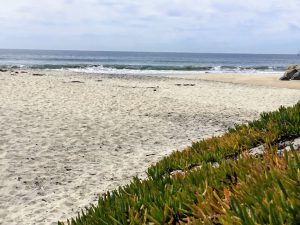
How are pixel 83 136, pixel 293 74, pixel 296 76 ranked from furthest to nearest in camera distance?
pixel 293 74, pixel 296 76, pixel 83 136

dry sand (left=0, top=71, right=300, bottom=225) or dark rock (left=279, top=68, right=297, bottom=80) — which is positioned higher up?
dark rock (left=279, top=68, right=297, bottom=80)

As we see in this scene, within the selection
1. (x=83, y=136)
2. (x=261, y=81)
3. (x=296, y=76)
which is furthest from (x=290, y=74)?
(x=83, y=136)

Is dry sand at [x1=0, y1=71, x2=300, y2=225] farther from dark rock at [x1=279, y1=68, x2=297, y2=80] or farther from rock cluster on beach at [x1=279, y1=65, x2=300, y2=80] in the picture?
dark rock at [x1=279, y1=68, x2=297, y2=80]

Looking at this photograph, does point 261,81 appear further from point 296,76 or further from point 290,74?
point 296,76

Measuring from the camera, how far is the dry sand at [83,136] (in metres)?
6.89

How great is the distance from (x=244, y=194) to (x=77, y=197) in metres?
4.62

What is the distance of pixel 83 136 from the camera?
10.9 m

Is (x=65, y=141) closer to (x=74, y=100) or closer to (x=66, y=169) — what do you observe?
(x=66, y=169)

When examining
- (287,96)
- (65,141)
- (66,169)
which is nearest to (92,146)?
(65,141)

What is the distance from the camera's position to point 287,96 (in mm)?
21047

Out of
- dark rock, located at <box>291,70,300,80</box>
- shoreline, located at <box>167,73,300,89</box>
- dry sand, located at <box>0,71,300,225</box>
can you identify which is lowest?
dry sand, located at <box>0,71,300,225</box>

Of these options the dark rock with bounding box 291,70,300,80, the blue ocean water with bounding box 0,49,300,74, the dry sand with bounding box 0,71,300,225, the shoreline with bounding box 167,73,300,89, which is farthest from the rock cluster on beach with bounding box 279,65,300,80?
the blue ocean water with bounding box 0,49,300,74

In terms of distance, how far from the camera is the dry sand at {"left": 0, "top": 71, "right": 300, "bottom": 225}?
6.89 meters

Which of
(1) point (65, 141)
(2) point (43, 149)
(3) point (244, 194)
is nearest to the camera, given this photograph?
(3) point (244, 194)
